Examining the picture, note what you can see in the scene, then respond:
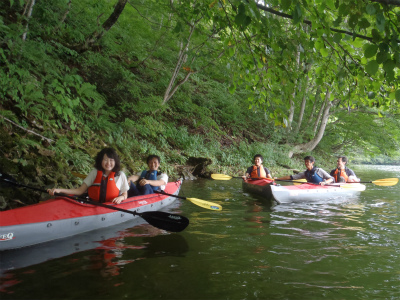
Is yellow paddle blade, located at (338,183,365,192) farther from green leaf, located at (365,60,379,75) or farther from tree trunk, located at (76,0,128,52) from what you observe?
tree trunk, located at (76,0,128,52)

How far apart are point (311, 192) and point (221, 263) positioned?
5.66 m

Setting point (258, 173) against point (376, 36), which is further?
point (258, 173)

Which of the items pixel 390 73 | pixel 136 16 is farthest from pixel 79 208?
pixel 136 16

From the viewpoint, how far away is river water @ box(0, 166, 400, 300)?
9.52 ft

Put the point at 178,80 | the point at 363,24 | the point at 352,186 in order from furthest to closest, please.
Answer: the point at 178,80
the point at 352,186
the point at 363,24

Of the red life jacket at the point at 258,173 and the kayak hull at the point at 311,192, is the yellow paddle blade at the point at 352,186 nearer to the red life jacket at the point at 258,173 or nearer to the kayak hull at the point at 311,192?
the kayak hull at the point at 311,192

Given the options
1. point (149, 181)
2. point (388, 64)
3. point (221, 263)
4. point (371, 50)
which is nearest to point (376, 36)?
point (371, 50)

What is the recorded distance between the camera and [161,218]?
466 cm

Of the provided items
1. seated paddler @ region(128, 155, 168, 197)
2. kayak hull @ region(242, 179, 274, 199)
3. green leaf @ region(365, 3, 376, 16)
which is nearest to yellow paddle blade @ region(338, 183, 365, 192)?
kayak hull @ region(242, 179, 274, 199)

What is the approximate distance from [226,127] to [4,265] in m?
14.8

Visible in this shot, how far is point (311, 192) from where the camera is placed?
862 centimetres

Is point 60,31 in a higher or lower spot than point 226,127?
higher

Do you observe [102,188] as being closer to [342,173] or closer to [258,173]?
[258,173]

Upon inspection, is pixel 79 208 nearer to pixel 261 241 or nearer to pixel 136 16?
pixel 261 241
